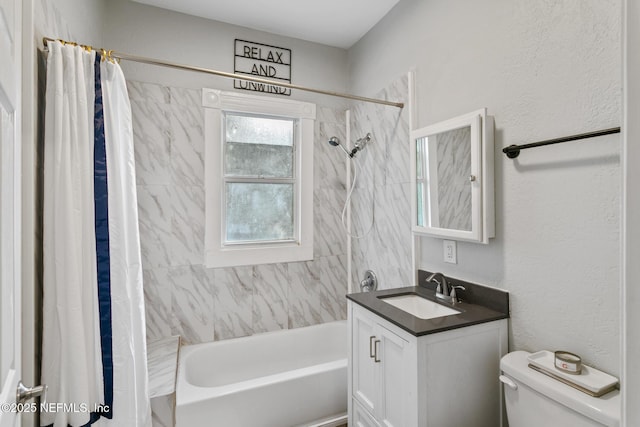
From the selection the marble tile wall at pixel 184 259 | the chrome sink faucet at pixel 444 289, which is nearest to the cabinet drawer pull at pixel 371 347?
the chrome sink faucet at pixel 444 289

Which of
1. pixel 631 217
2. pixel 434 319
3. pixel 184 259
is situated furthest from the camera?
pixel 184 259

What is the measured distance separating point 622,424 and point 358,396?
54.9 inches

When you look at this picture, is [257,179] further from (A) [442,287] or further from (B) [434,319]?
(B) [434,319]

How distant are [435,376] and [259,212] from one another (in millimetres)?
1762

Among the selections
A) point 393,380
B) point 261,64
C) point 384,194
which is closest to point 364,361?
point 393,380

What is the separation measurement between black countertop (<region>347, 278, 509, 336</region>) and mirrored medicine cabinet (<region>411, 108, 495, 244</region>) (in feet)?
1.08

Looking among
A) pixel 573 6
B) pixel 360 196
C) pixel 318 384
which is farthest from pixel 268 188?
pixel 573 6

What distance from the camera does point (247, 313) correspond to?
98.4 inches

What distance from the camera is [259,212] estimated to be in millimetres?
2600

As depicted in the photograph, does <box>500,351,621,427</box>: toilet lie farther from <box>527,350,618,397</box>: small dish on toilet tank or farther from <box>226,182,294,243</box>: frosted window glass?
<box>226,182,294,243</box>: frosted window glass

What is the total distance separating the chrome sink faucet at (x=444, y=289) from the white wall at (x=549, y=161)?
3.4 inches

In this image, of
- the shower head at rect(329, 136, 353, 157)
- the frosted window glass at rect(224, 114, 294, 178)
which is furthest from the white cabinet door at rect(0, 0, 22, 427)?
the shower head at rect(329, 136, 353, 157)

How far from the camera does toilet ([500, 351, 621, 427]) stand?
97cm

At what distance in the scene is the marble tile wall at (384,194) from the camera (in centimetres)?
216
